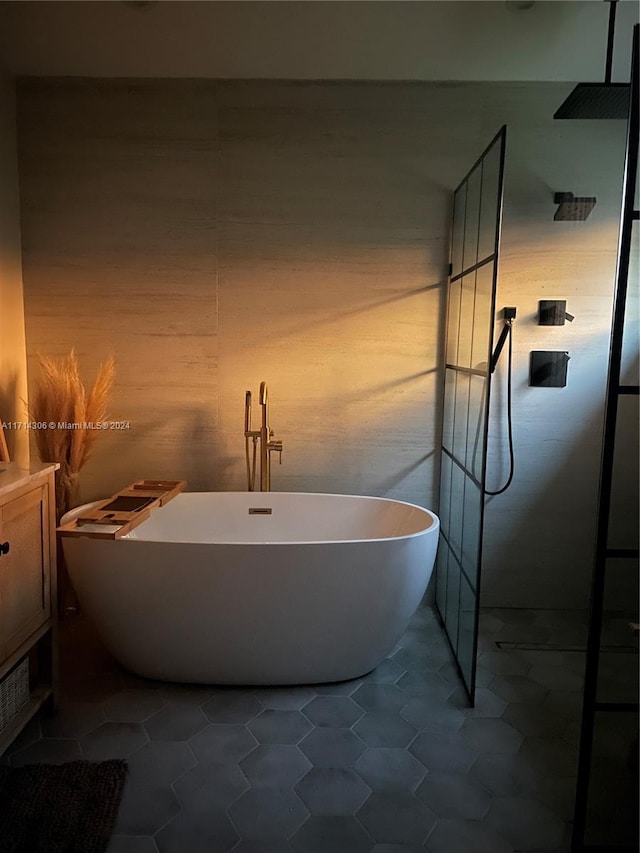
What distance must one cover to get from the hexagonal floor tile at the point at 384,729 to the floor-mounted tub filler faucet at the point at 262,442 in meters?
1.25

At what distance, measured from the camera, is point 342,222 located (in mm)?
3213

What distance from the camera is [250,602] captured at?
2.38 meters

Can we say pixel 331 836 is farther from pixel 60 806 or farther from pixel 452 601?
pixel 452 601

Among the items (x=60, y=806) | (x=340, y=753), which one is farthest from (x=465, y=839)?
(x=60, y=806)

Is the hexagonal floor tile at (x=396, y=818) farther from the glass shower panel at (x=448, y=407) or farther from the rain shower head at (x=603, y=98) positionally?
the rain shower head at (x=603, y=98)

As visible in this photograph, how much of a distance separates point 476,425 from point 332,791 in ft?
4.78

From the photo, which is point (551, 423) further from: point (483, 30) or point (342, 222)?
point (483, 30)

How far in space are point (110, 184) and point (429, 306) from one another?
69.2 inches

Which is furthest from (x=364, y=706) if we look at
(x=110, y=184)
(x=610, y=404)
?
(x=110, y=184)

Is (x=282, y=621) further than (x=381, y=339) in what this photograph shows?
No

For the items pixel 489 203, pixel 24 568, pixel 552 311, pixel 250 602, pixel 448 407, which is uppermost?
pixel 489 203

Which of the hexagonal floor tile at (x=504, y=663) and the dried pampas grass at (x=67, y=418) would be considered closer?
the hexagonal floor tile at (x=504, y=663)

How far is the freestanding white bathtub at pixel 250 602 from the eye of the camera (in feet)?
7.70

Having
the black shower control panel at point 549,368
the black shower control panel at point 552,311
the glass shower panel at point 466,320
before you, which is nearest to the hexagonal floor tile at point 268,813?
the glass shower panel at point 466,320
